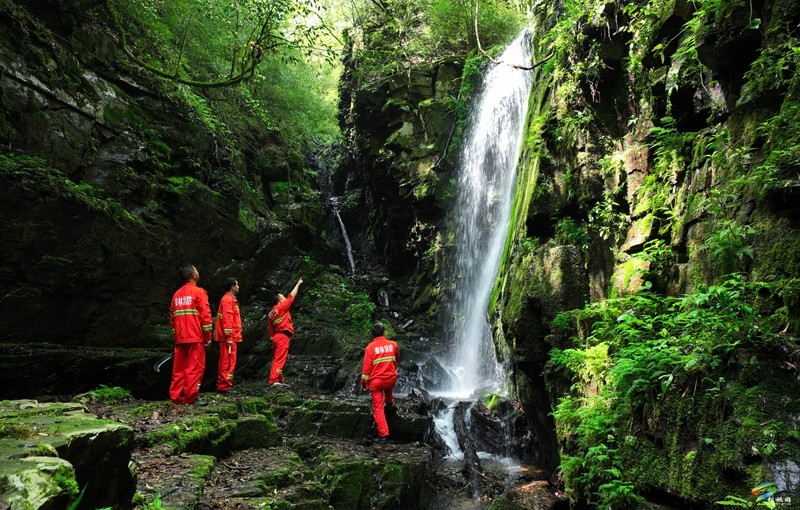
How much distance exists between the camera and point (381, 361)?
717 cm

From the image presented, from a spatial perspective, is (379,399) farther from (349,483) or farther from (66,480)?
(66,480)

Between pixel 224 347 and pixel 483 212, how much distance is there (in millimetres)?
9030

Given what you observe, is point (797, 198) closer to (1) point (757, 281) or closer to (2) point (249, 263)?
(1) point (757, 281)

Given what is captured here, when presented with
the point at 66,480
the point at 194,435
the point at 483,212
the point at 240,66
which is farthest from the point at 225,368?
the point at 240,66

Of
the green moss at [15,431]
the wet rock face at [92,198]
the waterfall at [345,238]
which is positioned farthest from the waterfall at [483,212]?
the green moss at [15,431]

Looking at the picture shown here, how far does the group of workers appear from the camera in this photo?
6180mm

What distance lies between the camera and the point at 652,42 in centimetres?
618

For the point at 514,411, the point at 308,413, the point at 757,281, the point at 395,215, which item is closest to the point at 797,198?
the point at 757,281

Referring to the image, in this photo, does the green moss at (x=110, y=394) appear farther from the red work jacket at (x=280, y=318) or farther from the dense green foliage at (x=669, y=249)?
the dense green foliage at (x=669, y=249)

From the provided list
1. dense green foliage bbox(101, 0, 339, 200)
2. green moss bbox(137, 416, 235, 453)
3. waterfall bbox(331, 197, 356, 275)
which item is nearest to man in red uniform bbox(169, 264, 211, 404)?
green moss bbox(137, 416, 235, 453)

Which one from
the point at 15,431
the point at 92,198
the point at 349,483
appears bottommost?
the point at 349,483

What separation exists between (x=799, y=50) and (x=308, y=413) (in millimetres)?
7526

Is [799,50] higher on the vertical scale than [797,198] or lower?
higher

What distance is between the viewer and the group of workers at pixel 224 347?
20.3 ft
